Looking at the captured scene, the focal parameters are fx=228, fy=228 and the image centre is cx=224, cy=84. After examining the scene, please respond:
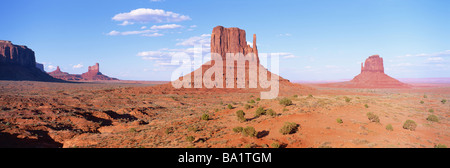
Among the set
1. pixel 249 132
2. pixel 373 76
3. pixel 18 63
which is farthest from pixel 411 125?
pixel 18 63

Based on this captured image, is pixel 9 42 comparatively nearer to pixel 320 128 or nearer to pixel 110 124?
pixel 110 124

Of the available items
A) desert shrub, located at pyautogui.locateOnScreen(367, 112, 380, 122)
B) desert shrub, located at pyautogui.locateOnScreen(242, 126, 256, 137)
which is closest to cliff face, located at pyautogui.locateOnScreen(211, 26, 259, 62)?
desert shrub, located at pyautogui.locateOnScreen(367, 112, 380, 122)

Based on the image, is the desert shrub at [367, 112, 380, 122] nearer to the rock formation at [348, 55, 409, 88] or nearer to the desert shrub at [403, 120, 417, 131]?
the desert shrub at [403, 120, 417, 131]

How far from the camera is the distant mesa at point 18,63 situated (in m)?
119

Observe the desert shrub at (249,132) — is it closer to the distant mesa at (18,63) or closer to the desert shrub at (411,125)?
the desert shrub at (411,125)

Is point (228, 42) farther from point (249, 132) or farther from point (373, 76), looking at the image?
point (373, 76)

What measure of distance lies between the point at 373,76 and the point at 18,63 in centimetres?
21263

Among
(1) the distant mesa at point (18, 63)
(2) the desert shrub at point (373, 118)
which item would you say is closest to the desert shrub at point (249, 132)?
(2) the desert shrub at point (373, 118)

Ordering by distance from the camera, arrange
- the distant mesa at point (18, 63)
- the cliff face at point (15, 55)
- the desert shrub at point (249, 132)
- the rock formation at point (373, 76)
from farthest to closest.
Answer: the cliff face at point (15, 55) < the rock formation at point (373, 76) < the distant mesa at point (18, 63) < the desert shrub at point (249, 132)

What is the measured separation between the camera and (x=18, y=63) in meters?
136

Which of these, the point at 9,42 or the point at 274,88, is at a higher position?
the point at 9,42
